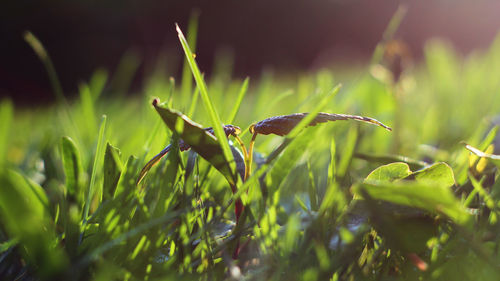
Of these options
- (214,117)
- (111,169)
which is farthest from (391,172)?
(111,169)

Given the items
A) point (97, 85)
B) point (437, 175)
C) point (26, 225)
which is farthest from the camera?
point (97, 85)

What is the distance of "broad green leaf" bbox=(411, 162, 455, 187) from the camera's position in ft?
1.13

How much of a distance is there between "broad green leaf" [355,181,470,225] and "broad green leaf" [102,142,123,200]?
9.4 inches

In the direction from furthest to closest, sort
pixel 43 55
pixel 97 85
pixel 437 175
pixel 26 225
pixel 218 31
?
pixel 218 31 → pixel 97 85 → pixel 43 55 → pixel 437 175 → pixel 26 225

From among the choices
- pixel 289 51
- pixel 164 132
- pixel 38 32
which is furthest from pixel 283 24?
pixel 164 132

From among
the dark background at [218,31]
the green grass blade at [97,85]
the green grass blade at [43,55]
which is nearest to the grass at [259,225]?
the green grass blade at [43,55]

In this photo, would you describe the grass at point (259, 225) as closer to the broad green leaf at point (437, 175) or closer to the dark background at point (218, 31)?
the broad green leaf at point (437, 175)

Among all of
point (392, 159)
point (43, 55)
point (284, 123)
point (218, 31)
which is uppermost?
point (43, 55)

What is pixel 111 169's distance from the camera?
1.36 ft

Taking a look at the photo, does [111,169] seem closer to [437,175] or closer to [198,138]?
[198,138]

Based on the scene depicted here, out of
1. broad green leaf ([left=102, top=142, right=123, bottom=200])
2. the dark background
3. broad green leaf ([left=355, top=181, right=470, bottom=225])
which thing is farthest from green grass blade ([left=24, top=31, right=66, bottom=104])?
the dark background

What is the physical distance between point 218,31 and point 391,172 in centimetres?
489

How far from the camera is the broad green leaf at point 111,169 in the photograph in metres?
0.41

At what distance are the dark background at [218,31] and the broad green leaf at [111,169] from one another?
3.44 metres
